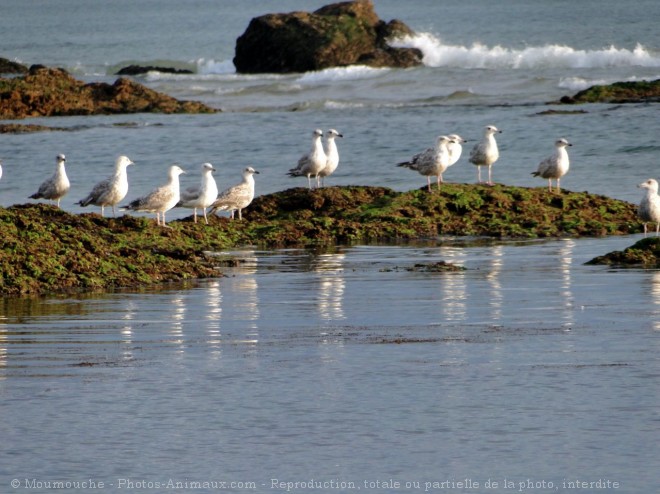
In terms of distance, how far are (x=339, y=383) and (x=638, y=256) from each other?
6054 millimetres

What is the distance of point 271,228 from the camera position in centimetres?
1780

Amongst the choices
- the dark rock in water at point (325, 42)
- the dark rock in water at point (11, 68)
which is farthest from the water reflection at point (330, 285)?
the dark rock in water at point (11, 68)

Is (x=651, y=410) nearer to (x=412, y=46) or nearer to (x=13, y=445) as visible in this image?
(x=13, y=445)

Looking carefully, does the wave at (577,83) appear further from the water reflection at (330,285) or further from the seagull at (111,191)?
the water reflection at (330,285)

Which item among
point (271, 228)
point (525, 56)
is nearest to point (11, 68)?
point (525, 56)

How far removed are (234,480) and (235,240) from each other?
10.6 m

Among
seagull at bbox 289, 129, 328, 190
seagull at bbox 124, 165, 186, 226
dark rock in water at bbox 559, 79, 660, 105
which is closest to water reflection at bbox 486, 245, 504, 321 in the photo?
seagull at bbox 124, 165, 186, 226

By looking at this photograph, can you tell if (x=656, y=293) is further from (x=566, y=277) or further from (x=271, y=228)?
(x=271, y=228)

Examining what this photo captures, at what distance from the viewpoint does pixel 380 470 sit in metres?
6.93

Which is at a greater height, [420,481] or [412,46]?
[412,46]

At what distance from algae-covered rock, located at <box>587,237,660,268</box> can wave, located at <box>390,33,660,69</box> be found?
36.8 m

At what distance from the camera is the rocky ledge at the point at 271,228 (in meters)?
13.1

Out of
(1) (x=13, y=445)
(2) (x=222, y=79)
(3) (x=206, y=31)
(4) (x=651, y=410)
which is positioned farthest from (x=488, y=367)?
(3) (x=206, y=31)

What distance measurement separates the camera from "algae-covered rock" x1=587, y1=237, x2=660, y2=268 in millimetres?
13773
